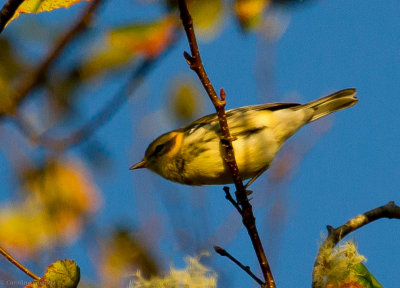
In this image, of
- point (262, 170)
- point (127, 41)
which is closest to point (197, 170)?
point (262, 170)

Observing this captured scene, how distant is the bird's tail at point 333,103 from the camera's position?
3998 millimetres


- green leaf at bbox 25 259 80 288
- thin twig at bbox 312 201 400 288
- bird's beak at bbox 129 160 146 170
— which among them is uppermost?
bird's beak at bbox 129 160 146 170

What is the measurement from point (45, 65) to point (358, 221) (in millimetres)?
1715

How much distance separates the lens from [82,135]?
3.14m

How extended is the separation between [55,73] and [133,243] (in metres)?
1.21

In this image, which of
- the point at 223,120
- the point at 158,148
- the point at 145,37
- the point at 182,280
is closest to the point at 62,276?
the point at 182,280

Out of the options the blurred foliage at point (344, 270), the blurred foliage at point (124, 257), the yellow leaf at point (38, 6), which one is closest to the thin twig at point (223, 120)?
the blurred foliage at point (344, 270)

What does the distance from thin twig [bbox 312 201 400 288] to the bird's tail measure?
1700 millimetres

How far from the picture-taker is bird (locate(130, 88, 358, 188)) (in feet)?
12.0

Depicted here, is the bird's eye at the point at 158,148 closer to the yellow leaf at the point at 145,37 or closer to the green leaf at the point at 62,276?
the yellow leaf at the point at 145,37

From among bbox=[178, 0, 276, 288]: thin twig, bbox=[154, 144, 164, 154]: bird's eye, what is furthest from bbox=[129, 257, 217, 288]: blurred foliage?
bbox=[154, 144, 164, 154]: bird's eye

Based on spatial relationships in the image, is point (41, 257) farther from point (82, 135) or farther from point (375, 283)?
point (375, 283)

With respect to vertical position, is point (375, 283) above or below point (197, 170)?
below

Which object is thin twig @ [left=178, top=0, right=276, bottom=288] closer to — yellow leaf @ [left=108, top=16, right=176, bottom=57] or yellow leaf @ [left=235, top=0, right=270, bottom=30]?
yellow leaf @ [left=235, top=0, right=270, bottom=30]
